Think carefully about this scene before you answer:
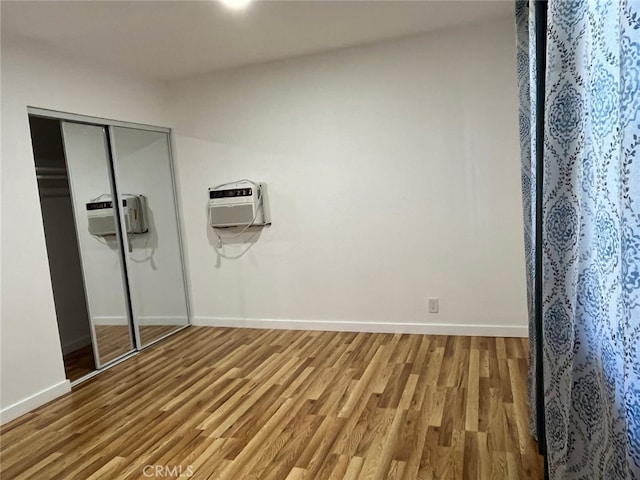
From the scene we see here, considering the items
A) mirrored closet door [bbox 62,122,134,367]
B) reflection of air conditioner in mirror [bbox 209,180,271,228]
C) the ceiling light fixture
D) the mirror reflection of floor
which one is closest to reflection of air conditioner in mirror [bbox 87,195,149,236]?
mirrored closet door [bbox 62,122,134,367]

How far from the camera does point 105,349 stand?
12.0 ft

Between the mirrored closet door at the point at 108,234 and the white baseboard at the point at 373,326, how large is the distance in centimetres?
54

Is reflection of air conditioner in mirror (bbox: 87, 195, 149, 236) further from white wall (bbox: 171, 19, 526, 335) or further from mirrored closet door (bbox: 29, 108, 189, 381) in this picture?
white wall (bbox: 171, 19, 526, 335)

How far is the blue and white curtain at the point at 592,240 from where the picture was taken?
727mm

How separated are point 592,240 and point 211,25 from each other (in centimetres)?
289

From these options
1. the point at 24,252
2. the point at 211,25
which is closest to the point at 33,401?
the point at 24,252

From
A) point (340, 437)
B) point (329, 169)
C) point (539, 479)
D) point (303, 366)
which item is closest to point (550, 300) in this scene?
point (539, 479)

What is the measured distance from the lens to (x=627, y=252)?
0.74 m

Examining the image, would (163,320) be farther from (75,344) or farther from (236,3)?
(236,3)

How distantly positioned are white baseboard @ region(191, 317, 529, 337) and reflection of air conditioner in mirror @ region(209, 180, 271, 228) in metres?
1.04

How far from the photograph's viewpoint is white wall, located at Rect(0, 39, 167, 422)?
9.24 feet

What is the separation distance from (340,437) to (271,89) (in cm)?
316

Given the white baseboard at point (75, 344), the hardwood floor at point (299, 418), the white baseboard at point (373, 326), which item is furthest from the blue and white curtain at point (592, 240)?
the white baseboard at point (75, 344)

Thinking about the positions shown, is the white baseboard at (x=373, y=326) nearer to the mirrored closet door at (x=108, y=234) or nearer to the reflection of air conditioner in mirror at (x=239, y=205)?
the mirrored closet door at (x=108, y=234)
